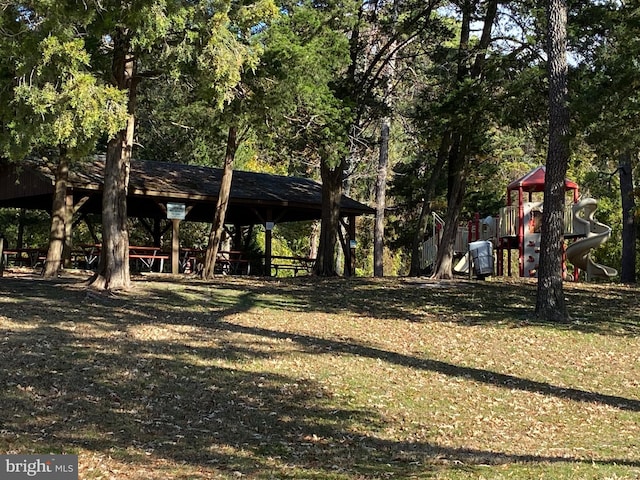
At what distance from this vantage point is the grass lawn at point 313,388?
5863 millimetres

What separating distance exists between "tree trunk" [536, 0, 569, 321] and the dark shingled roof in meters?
11.7

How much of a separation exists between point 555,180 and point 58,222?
12.9 meters

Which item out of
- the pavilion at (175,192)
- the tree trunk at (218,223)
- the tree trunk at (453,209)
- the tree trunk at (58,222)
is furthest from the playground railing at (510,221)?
the tree trunk at (58,222)

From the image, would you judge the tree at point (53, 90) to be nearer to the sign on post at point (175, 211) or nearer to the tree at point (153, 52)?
the tree at point (153, 52)

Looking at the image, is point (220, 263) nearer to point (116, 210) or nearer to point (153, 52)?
point (116, 210)

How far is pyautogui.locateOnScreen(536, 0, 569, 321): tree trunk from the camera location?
1323 cm

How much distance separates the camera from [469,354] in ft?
35.6

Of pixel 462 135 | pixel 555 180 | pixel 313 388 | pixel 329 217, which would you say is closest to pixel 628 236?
pixel 462 135

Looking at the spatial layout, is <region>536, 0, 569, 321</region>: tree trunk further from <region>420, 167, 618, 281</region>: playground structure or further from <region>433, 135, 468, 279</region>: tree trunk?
<region>420, 167, 618, 281</region>: playground structure

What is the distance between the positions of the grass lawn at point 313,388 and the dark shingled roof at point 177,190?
7.12 m

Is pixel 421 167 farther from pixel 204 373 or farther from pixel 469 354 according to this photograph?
pixel 204 373

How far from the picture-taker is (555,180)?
13.2 metres

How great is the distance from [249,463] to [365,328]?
22.7 feet

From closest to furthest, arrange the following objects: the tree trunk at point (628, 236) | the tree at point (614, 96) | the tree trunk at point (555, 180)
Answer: the tree at point (614, 96) → the tree trunk at point (555, 180) → the tree trunk at point (628, 236)
